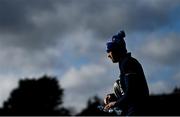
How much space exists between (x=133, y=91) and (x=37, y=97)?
76.5m

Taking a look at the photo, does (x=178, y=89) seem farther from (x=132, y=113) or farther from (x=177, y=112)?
(x=132, y=113)

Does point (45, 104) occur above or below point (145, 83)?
above

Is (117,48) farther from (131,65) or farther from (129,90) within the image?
(129,90)

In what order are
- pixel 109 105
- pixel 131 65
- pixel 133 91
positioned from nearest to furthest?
pixel 133 91 < pixel 131 65 < pixel 109 105

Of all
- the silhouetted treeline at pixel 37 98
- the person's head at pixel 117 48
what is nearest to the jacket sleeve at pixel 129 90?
the person's head at pixel 117 48

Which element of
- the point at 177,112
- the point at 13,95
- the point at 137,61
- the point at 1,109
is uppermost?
the point at 13,95

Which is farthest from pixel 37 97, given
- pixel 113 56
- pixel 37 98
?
pixel 113 56

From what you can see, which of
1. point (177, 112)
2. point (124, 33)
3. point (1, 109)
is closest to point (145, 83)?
point (124, 33)

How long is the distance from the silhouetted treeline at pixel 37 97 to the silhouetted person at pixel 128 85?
6821 centimetres

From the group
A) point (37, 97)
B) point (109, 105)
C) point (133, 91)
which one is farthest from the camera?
point (37, 97)

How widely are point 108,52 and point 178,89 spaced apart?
3192 cm

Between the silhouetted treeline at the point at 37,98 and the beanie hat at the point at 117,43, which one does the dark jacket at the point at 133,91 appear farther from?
the silhouetted treeline at the point at 37,98

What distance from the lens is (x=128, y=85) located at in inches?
356

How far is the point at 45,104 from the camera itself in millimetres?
83188
